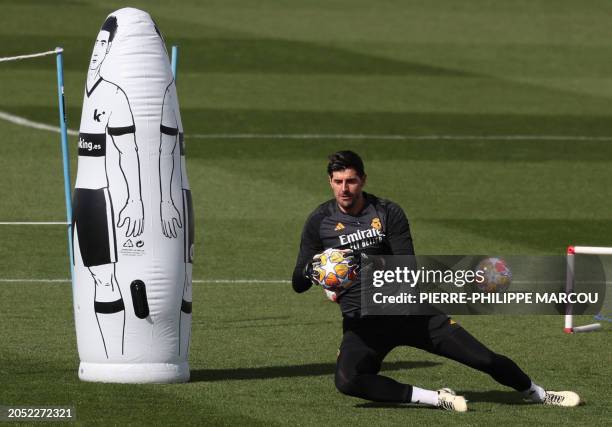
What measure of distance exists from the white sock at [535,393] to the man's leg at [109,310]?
315cm

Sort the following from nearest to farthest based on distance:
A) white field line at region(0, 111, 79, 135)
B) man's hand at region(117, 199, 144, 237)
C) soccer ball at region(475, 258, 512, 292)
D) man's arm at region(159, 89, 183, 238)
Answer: man's hand at region(117, 199, 144, 237), man's arm at region(159, 89, 183, 238), soccer ball at region(475, 258, 512, 292), white field line at region(0, 111, 79, 135)

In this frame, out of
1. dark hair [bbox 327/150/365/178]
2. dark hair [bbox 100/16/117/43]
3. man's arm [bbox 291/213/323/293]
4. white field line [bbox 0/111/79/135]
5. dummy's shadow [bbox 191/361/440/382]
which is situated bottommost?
dummy's shadow [bbox 191/361/440/382]

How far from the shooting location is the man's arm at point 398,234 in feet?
38.3

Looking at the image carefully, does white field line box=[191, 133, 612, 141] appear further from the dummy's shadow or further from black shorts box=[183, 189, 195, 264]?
black shorts box=[183, 189, 195, 264]

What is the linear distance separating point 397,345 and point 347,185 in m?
1.24

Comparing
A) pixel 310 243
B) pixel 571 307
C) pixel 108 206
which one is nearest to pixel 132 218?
pixel 108 206

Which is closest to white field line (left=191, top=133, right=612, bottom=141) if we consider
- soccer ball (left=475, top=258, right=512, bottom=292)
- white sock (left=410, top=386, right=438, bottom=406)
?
soccer ball (left=475, top=258, right=512, bottom=292)

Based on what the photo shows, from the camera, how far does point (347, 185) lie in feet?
38.3

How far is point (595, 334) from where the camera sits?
1545cm

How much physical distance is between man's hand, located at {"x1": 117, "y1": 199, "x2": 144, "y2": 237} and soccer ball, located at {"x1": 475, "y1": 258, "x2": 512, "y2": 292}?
9.28 ft

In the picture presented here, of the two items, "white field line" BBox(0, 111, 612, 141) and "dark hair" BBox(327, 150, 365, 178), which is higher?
"white field line" BBox(0, 111, 612, 141)

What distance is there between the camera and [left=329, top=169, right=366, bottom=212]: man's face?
38.1ft

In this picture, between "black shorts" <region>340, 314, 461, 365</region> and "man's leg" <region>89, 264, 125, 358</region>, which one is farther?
"man's leg" <region>89, 264, 125, 358</region>

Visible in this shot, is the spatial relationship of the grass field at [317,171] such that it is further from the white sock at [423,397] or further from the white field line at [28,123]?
the white field line at [28,123]
